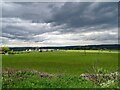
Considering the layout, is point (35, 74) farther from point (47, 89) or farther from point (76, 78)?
point (47, 89)

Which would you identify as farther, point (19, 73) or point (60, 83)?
point (19, 73)

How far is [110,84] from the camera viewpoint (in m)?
19.8

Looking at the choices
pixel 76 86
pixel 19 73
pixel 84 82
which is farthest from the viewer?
pixel 19 73

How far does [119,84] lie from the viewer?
2027cm

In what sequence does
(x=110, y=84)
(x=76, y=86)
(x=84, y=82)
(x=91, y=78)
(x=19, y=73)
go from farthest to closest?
(x=19, y=73) → (x=91, y=78) → (x=84, y=82) → (x=76, y=86) → (x=110, y=84)

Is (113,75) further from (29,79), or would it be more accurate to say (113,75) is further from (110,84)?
(29,79)

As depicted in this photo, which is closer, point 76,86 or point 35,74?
point 76,86

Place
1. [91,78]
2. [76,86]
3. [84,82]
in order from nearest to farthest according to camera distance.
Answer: [76,86] < [84,82] < [91,78]

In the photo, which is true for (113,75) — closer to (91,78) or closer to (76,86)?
(91,78)

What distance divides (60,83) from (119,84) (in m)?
4.53

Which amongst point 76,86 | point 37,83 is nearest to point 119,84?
point 76,86

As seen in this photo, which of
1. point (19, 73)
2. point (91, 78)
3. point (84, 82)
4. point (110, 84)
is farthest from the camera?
point (19, 73)

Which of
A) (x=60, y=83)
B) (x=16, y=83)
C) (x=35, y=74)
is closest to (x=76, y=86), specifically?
(x=60, y=83)

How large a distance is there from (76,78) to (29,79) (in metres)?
3.94
